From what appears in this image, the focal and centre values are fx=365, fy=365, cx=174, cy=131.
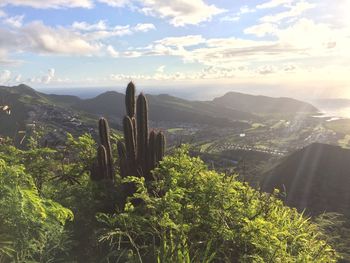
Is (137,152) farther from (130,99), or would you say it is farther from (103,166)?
(130,99)

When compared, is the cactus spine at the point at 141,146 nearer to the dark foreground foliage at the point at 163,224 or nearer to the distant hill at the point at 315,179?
the dark foreground foliage at the point at 163,224

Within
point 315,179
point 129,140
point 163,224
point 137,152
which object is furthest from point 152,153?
point 315,179

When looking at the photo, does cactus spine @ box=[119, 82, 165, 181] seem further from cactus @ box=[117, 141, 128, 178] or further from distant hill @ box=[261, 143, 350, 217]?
distant hill @ box=[261, 143, 350, 217]

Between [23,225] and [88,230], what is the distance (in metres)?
3.38

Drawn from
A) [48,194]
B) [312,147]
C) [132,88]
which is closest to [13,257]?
[48,194]

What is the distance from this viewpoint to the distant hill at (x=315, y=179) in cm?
5391

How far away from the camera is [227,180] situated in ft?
26.5

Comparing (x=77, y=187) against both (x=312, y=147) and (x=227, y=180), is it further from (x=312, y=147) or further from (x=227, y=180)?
(x=312, y=147)

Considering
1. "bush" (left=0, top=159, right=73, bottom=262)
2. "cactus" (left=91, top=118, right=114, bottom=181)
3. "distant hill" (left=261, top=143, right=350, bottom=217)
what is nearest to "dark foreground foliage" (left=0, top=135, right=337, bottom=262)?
"bush" (left=0, top=159, right=73, bottom=262)

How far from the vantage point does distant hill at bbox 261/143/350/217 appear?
5391 cm

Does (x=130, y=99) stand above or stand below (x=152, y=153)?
above

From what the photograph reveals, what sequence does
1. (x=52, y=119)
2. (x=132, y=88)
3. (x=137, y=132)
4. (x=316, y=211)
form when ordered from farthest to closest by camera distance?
(x=52, y=119) → (x=316, y=211) → (x=132, y=88) → (x=137, y=132)

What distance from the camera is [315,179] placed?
63250mm

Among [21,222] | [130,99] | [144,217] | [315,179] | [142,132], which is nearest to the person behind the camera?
[21,222]
